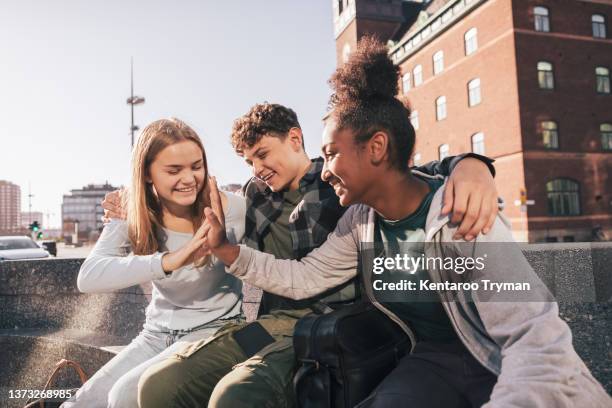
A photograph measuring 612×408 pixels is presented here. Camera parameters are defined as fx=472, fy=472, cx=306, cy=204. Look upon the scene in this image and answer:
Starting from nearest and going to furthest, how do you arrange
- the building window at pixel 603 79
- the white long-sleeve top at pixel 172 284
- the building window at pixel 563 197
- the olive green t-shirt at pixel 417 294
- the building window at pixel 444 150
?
the olive green t-shirt at pixel 417 294 → the white long-sleeve top at pixel 172 284 → the building window at pixel 563 197 → the building window at pixel 603 79 → the building window at pixel 444 150

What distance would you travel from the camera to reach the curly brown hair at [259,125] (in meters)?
2.85

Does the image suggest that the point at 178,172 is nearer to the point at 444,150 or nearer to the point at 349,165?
the point at 349,165

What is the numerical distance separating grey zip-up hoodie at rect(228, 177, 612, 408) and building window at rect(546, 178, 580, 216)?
23563 mm

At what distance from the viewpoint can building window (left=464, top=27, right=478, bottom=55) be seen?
25.2 meters

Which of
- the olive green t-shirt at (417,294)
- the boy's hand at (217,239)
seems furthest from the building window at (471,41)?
the boy's hand at (217,239)

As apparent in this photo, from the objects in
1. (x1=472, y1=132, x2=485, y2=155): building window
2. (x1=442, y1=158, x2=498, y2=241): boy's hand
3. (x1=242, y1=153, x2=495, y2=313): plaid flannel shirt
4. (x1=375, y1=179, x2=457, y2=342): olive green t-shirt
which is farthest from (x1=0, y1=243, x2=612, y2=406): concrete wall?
(x1=472, y1=132, x2=485, y2=155): building window

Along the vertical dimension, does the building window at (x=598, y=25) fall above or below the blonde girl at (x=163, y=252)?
above

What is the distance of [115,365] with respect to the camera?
2414 millimetres

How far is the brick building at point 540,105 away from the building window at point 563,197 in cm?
5

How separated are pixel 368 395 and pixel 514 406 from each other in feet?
2.04

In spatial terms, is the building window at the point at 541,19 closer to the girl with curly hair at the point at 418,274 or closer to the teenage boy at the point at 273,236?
the teenage boy at the point at 273,236

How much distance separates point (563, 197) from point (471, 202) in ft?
80.2

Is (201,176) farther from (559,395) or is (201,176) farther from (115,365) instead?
(559,395)

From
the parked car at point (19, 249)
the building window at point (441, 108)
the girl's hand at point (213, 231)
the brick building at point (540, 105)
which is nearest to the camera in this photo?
the girl's hand at point (213, 231)
